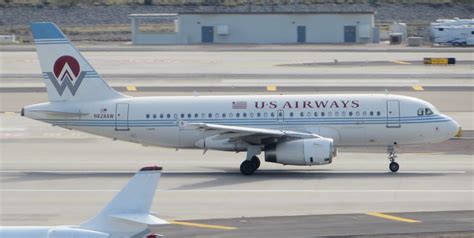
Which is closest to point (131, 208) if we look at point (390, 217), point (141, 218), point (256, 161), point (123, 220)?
point (123, 220)

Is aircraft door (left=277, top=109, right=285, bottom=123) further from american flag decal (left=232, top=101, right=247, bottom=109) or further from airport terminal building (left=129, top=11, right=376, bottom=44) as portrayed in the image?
airport terminal building (left=129, top=11, right=376, bottom=44)

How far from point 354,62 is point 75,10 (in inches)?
2584

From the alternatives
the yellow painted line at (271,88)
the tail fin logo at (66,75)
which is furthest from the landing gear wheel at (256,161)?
the yellow painted line at (271,88)

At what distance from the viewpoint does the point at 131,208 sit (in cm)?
2214

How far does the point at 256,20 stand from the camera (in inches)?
4673

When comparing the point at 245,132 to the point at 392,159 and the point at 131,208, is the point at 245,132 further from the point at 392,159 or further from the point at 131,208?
the point at 131,208

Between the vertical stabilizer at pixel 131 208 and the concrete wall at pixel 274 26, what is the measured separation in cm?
9632

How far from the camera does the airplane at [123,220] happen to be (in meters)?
21.8

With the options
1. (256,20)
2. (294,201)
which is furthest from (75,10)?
(294,201)

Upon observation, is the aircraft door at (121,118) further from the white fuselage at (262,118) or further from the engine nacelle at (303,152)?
the engine nacelle at (303,152)

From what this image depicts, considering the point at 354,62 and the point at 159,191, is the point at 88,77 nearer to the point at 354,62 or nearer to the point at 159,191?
the point at 159,191

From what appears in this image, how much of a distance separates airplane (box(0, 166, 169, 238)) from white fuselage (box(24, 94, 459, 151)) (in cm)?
1902

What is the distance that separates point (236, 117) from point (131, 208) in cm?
2026

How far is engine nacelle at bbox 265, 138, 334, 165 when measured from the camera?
39.6 m
